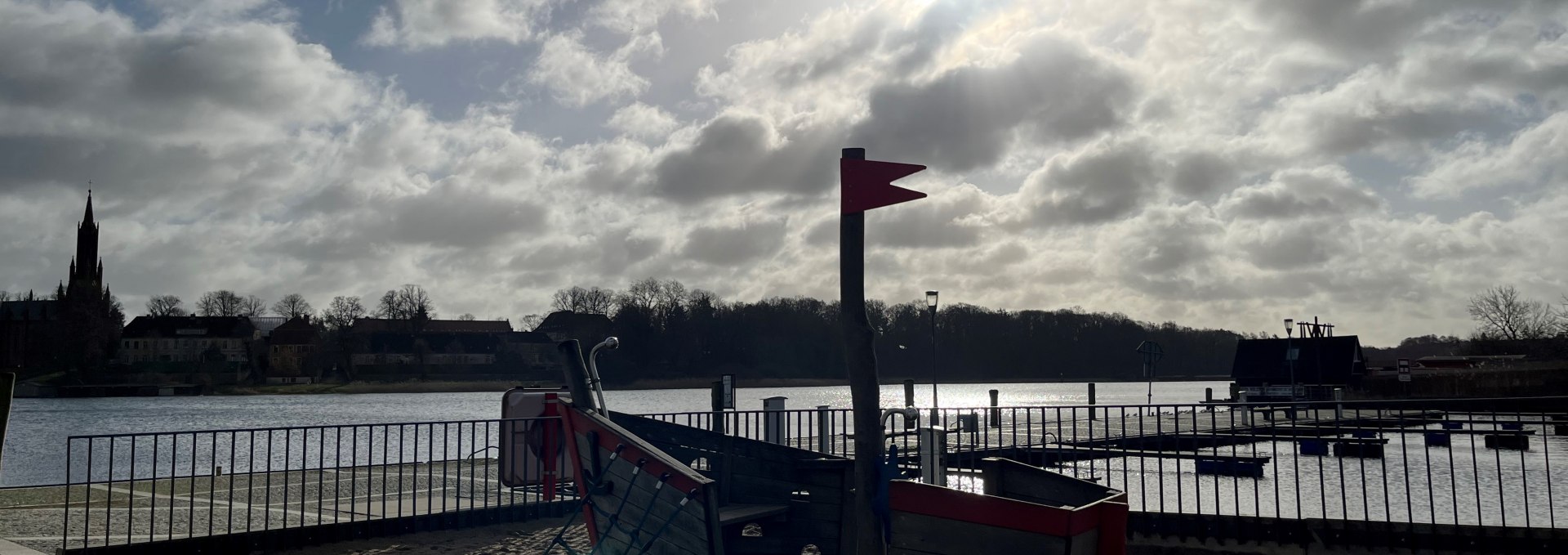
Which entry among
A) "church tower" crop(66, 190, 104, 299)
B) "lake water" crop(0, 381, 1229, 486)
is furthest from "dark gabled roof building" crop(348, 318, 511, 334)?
"church tower" crop(66, 190, 104, 299)

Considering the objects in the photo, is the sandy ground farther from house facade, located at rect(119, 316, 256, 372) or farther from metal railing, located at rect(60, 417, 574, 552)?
house facade, located at rect(119, 316, 256, 372)

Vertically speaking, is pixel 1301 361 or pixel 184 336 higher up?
pixel 184 336

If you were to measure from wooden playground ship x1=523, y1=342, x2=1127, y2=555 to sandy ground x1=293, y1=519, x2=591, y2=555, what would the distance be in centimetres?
179

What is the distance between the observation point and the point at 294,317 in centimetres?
12200

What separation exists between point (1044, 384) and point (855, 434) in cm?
14490

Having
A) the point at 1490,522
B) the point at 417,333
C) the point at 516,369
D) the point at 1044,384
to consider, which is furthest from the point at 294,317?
A: the point at 1490,522

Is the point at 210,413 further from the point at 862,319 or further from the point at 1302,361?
the point at 862,319

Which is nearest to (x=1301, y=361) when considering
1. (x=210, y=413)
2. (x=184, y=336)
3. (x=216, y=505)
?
(x=216, y=505)

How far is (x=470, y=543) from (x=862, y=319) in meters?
5.03

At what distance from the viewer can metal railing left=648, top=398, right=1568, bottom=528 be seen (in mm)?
10227

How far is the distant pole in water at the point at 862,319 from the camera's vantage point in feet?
21.7

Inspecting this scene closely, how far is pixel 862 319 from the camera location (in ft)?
22.3

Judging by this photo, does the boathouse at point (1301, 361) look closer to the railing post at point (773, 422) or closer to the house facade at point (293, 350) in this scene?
the railing post at point (773, 422)

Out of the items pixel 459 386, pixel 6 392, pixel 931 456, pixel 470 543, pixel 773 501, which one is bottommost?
pixel 470 543
